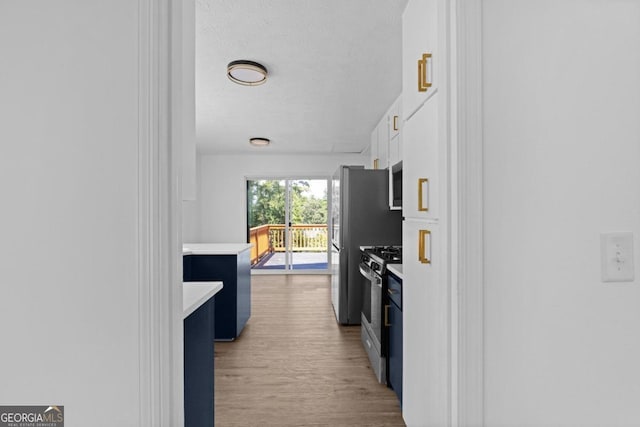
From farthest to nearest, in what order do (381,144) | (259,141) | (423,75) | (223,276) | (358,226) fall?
(259,141) → (381,144) → (358,226) → (223,276) → (423,75)

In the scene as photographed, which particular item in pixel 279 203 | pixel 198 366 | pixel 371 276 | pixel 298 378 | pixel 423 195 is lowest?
pixel 298 378

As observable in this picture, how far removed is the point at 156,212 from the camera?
2.75 feet

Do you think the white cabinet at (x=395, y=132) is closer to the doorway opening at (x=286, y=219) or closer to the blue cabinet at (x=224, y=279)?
the blue cabinet at (x=224, y=279)

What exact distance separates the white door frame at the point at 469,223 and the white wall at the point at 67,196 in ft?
2.61

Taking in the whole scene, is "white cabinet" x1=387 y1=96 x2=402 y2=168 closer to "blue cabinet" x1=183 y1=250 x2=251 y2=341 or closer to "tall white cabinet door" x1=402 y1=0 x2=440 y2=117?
"tall white cabinet door" x1=402 y1=0 x2=440 y2=117

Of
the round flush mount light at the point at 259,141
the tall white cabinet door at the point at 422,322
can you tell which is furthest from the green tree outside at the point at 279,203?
the tall white cabinet door at the point at 422,322

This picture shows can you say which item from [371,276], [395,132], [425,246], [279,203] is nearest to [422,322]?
[425,246]

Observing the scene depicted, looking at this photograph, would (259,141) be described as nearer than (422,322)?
No

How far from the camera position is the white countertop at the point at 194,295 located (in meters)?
1.20

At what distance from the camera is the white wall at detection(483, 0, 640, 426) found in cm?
92

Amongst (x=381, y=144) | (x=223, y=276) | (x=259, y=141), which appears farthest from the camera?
(x=259, y=141)

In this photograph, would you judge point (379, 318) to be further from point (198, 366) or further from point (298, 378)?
point (198, 366)

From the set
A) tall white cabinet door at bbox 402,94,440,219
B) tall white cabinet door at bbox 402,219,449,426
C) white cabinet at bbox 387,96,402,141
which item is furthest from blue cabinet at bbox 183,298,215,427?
white cabinet at bbox 387,96,402,141

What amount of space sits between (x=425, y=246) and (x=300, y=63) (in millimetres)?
1967
